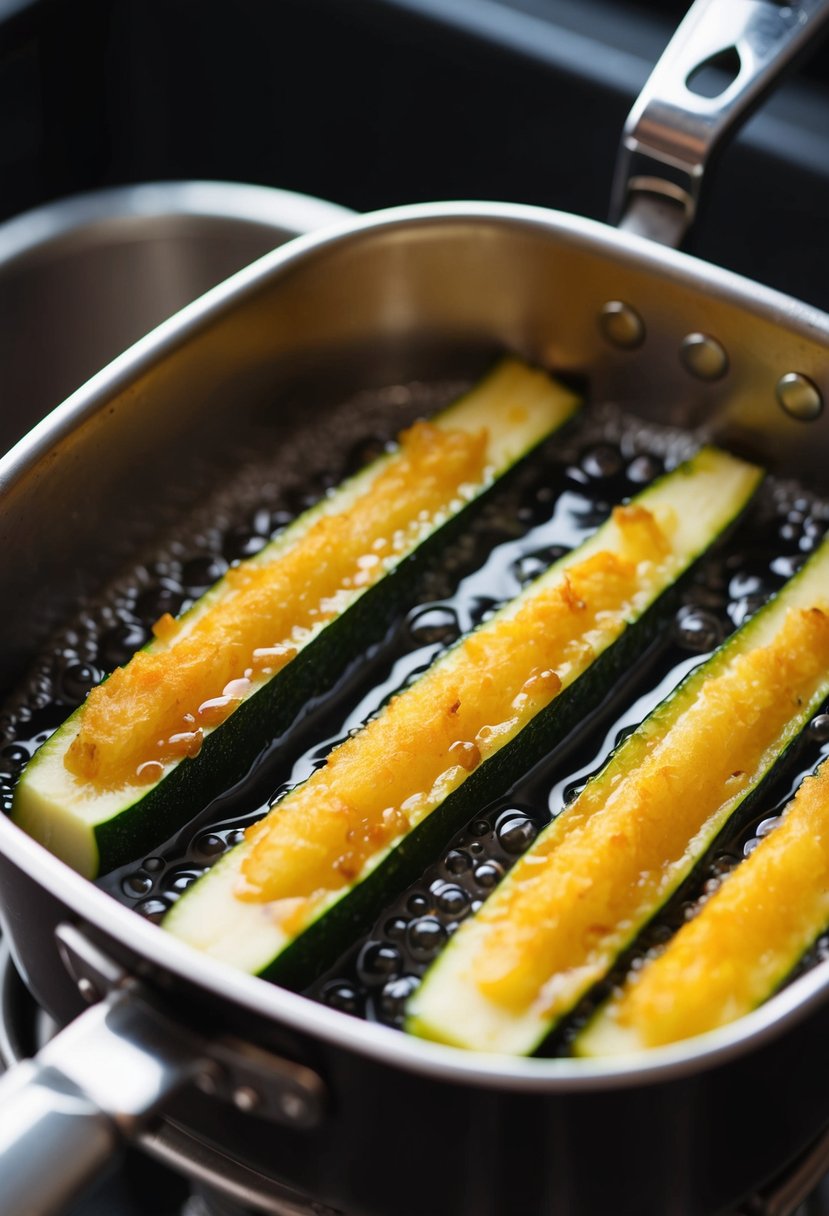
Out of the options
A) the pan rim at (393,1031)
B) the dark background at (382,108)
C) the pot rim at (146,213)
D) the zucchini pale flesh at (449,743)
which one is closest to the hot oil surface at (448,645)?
the zucchini pale flesh at (449,743)

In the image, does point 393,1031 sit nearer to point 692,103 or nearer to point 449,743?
point 449,743

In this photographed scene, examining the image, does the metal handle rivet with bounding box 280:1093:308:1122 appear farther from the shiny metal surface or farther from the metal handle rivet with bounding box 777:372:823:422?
the shiny metal surface

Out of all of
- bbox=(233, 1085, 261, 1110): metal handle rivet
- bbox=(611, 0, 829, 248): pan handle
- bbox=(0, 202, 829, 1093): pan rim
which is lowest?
bbox=(233, 1085, 261, 1110): metal handle rivet

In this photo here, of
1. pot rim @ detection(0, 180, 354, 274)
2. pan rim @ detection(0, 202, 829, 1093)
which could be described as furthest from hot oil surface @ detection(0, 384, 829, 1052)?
pot rim @ detection(0, 180, 354, 274)

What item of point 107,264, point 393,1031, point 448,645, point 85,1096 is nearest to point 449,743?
point 448,645

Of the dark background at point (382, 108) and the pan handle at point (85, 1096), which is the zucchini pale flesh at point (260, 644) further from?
the dark background at point (382, 108)

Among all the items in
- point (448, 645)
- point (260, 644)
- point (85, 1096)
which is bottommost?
point (85, 1096)
